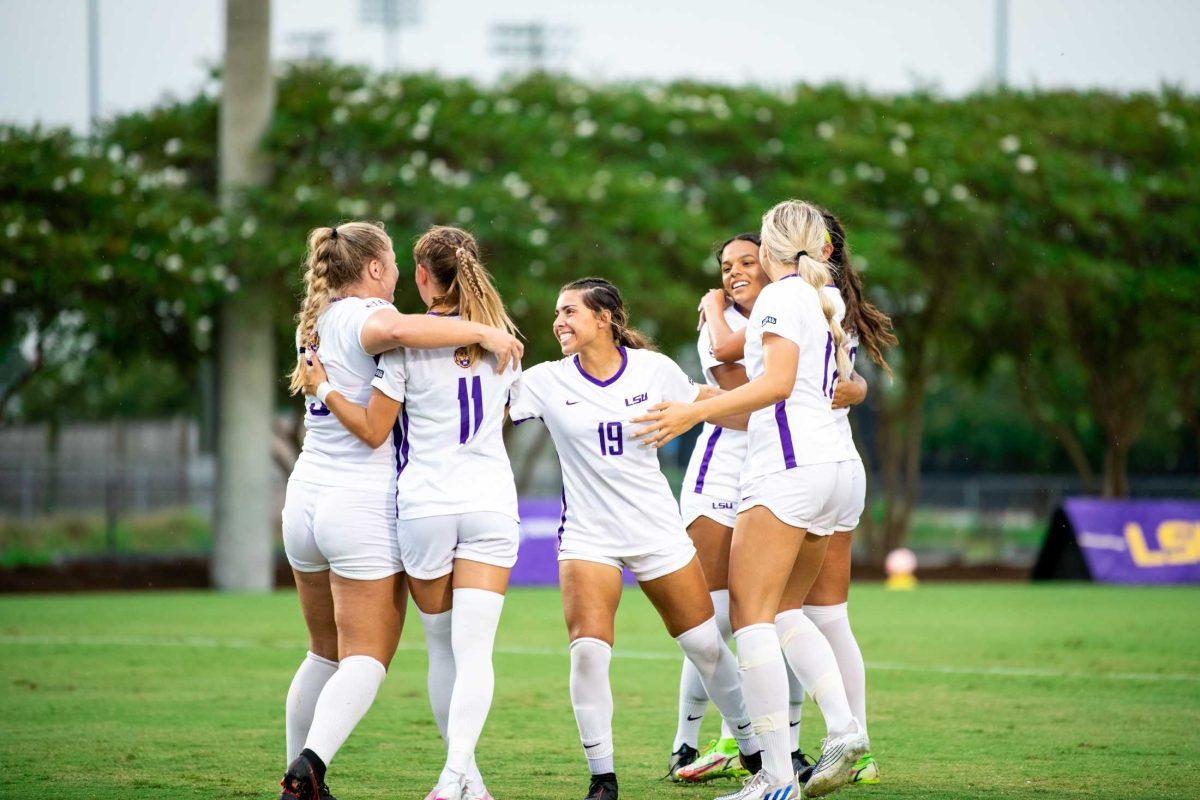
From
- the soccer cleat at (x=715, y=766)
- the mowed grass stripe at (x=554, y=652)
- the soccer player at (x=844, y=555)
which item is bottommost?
the mowed grass stripe at (x=554, y=652)

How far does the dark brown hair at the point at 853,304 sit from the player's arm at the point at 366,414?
82.8 inches

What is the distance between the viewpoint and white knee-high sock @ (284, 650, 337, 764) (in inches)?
224

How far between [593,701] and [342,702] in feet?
3.30

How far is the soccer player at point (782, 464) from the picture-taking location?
5.64 meters

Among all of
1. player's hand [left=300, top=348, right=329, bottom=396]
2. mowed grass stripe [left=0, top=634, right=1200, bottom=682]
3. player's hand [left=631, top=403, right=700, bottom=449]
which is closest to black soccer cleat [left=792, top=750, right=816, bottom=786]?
player's hand [left=631, top=403, right=700, bottom=449]

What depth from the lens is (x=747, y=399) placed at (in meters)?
5.59

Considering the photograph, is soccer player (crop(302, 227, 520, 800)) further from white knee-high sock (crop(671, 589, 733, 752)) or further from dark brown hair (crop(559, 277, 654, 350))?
Result: white knee-high sock (crop(671, 589, 733, 752))

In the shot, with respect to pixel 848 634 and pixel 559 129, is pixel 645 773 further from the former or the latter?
pixel 559 129

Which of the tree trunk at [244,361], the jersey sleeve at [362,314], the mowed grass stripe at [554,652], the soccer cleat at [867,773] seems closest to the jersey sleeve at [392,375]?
the jersey sleeve at [362,314]

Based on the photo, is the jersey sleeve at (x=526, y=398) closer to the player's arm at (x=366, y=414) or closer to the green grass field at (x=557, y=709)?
the player's arm at (x=366, y=414)

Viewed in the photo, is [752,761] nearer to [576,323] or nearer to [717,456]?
[717,456]

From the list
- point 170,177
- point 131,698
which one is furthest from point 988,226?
point 131,698

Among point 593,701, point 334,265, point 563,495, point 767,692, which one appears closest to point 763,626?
point 767,692

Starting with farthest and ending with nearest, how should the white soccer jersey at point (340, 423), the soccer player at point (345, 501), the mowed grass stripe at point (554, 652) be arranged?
the mowed grass stripe at point (554, 652), the white soccer jersey at point (340, 423), the soccer player at point (345, 501)
